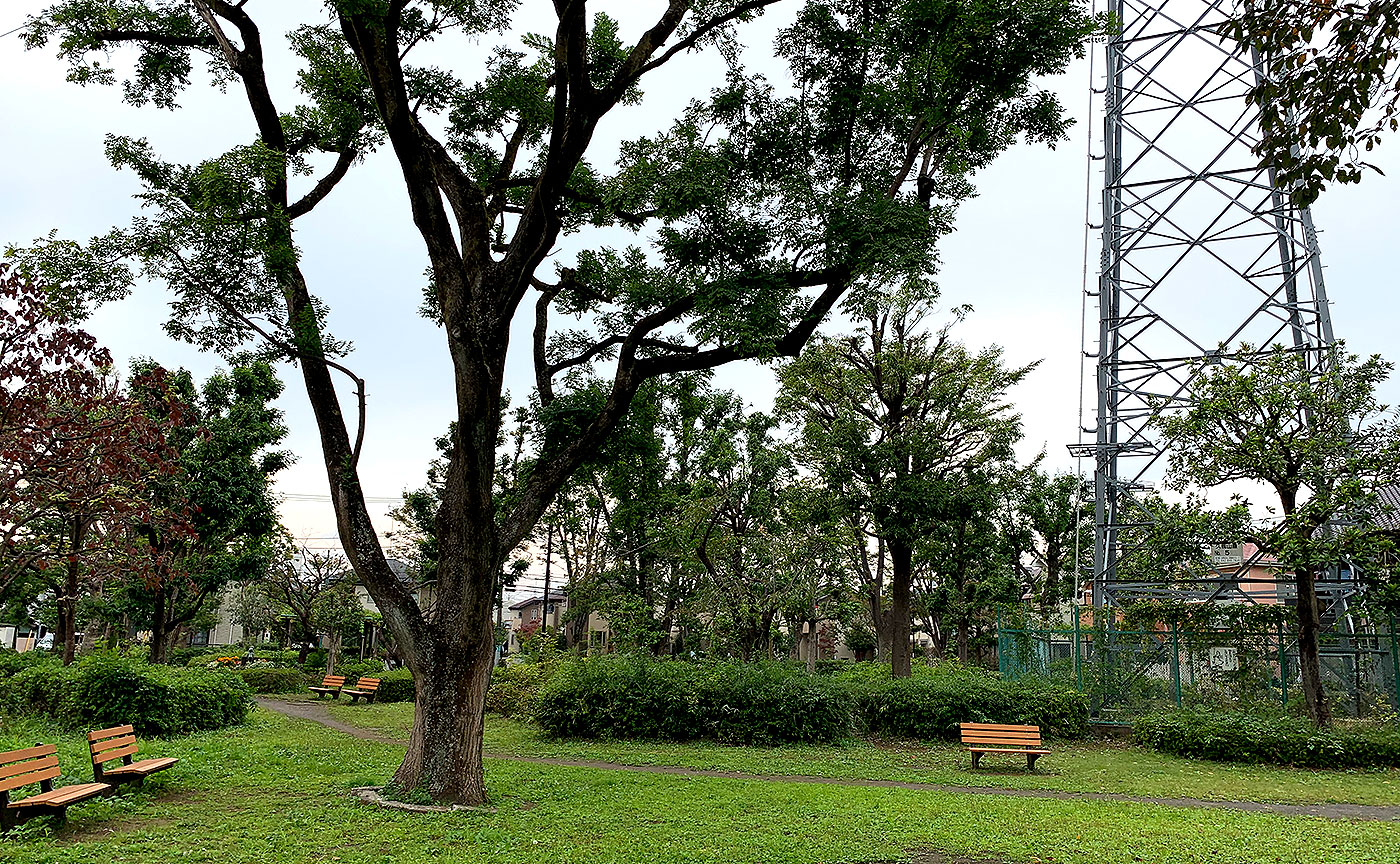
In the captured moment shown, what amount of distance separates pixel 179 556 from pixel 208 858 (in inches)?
678

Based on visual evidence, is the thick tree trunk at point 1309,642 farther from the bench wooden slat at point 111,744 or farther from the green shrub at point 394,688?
the green shrub at point 394,688

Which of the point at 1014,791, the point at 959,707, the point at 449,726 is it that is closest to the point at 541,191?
the point at 449,726

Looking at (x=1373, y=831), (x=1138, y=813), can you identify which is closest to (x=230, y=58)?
(x=1138, y=813)

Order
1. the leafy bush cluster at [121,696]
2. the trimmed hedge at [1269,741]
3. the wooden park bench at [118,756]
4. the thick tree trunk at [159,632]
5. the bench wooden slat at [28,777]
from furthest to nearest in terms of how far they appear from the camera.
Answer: the thick tree trunk at [159,632], the leafy bush cluster at [121,696], the trimmed hedge at [1269,741], the wooden park bench at [118,756], the bench wooden slat at [28,777]

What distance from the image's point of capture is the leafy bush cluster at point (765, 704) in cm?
1730

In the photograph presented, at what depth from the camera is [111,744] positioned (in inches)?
376

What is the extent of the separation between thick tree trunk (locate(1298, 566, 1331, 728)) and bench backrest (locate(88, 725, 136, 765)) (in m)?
17.8

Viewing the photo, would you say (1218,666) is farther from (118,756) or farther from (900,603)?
(118,756)

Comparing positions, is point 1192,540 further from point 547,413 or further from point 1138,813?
point 547,413

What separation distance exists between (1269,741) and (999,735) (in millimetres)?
4825

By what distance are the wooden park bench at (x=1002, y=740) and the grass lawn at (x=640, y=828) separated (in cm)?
304

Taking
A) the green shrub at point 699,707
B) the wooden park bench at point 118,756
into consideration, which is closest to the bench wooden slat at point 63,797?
the wooden park bench at point 118,756

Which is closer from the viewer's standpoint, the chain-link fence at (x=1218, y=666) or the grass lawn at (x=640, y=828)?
the grass lawn at (x=640, y=828)

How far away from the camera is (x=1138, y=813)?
33.3 feet
